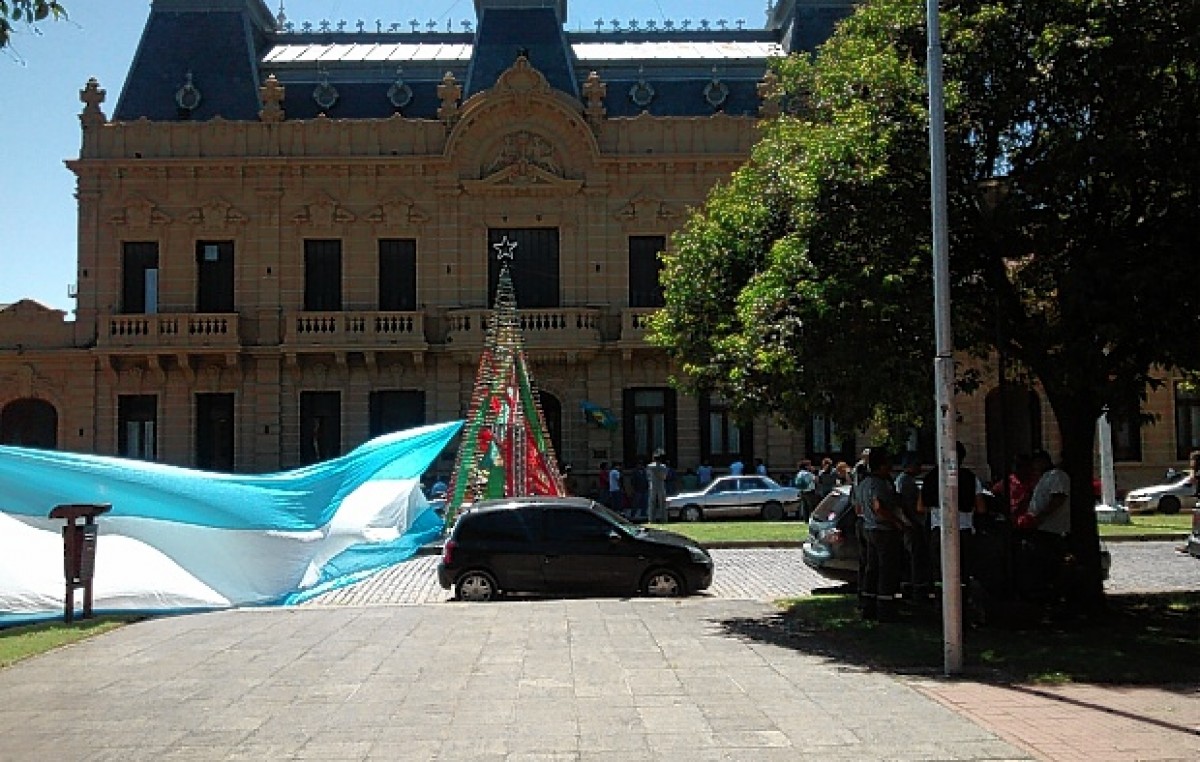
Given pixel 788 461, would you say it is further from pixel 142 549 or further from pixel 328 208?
pixel 142 549

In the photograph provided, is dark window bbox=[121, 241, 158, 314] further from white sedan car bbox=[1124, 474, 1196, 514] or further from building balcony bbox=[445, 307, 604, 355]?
white sedan car bbox=[1124, 474, 1196, 514]

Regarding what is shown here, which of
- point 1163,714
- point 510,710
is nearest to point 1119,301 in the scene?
point 1163,714

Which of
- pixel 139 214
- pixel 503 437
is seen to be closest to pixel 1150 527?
pixel 503 437

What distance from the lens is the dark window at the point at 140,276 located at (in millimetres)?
37875

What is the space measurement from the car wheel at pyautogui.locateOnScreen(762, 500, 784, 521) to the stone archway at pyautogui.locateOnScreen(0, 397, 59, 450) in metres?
21.8

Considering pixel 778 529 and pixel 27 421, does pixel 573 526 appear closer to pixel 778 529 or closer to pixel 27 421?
pixel 778 529

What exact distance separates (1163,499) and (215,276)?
94.8 feet

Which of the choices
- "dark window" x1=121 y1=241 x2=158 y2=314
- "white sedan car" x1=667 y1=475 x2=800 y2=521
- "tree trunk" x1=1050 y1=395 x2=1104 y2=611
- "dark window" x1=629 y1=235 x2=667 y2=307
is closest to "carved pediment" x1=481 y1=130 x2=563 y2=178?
"dark window" x1=629 y1=235 x2=667 y2=307

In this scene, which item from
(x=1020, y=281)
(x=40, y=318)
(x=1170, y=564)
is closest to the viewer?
(x=1020, y=281)

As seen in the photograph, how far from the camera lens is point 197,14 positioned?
4109 centimetres

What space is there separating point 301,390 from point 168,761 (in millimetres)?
30379

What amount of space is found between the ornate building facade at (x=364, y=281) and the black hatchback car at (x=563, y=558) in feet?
65.6

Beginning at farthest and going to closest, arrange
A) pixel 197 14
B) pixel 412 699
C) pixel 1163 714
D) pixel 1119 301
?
A: 1. pixel 197 14
2. pixel 1119 301
3. pixel 412 699
4. pixel 1163 714

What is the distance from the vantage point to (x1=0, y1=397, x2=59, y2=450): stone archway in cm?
3784
